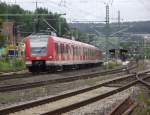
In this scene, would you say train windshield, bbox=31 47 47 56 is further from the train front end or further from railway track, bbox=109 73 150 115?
railway track, bbox=109 73 150 115

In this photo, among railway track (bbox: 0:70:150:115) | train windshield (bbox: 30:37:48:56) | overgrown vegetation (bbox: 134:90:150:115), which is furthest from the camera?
train windshield (bbox: 30:37:48:56)

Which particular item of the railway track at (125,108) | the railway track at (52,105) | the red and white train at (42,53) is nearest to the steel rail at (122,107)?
the railway track at (125,108)

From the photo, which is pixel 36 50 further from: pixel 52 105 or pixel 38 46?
pixel 52 105

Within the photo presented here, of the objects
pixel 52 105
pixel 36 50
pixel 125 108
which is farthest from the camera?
pixel 36 50

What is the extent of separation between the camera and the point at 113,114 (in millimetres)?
11688

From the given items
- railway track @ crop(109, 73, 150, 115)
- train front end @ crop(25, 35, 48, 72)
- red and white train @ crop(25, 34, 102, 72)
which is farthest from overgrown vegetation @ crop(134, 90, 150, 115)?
train front end @ crop(25, 35, 48, 72)

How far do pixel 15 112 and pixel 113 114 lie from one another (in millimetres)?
2298

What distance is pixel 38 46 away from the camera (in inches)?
1423

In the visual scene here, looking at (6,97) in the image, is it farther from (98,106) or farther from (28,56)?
(28,56)

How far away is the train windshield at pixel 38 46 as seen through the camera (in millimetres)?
36125

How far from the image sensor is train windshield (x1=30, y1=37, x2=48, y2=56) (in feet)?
119

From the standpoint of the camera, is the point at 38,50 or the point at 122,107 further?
the point at 38,50

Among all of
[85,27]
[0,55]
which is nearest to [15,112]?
[0,55]

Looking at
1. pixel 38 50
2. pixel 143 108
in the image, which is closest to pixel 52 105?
pixel 143 108
